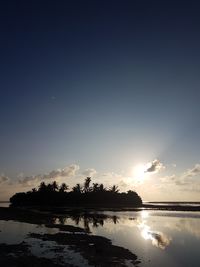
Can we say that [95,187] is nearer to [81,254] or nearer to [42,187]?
[42,187]

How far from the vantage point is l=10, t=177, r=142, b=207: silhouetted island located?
176000mm

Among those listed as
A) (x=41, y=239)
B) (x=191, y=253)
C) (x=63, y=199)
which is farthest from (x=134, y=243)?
(x=63, y=199)

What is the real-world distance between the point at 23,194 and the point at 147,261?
16242 cm

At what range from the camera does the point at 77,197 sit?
181625 mm

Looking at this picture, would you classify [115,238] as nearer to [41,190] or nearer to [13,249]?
[13,249]

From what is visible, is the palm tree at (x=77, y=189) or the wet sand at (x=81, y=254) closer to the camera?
the wet sand at (x=81, y=254)

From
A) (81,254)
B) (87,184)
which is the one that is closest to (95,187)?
(87,184)

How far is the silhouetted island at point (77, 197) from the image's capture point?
577ft

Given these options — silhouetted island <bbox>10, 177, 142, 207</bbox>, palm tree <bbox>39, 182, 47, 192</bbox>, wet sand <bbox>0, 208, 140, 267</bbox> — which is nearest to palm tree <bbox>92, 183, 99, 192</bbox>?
silhouetted island <bbox>10, 177, 142, 207</bbox>

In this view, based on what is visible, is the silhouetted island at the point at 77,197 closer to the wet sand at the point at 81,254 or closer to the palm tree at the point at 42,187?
the palm tree at the point at 42,187

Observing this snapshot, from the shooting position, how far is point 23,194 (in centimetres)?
18375

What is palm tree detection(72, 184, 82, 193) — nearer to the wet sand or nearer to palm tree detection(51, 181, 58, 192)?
palm tree detection(51, 181, 58, 192)

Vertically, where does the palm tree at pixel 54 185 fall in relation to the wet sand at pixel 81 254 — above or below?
above

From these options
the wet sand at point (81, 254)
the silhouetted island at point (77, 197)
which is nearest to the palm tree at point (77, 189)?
the silhouetted island at point (77, 197)
